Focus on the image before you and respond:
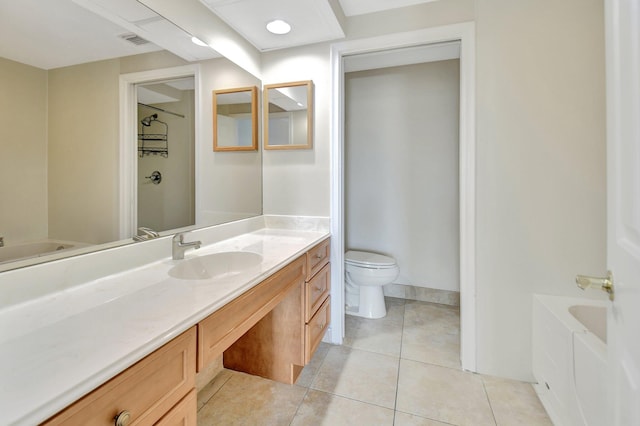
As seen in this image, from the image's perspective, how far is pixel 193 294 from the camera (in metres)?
0.85

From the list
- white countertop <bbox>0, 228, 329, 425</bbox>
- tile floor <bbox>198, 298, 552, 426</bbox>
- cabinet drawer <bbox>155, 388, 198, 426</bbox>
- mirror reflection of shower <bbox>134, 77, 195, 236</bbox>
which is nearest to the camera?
white countertop <bbox>0, 228, 329, 425</bbox>

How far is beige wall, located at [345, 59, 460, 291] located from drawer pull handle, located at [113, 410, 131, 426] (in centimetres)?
241

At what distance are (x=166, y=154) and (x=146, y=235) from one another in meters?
0.41

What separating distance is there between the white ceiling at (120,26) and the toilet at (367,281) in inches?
67.3

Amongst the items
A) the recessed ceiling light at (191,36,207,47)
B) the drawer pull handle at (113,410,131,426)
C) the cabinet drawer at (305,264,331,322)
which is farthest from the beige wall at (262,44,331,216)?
the drawer pull handle at (113,410,131,426)

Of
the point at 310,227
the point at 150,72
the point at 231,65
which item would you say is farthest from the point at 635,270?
the point at 231,65

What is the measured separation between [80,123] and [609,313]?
5.73ft

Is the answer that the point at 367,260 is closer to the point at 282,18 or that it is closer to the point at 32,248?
the point at 282,18

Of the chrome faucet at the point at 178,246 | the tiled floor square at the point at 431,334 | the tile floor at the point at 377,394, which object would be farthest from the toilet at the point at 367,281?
the chrome faucet at the point at 178,246

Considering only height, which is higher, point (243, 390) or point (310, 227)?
point (310, 227)

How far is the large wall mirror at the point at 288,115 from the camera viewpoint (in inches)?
77.2

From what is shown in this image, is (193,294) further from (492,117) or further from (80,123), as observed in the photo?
(492,117)

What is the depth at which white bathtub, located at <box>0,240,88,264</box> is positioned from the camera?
834 millimetres

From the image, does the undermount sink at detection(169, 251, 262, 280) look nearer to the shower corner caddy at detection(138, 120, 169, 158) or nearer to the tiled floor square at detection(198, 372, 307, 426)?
the shower corner caddy at detection(138, 120, 169, 158)
